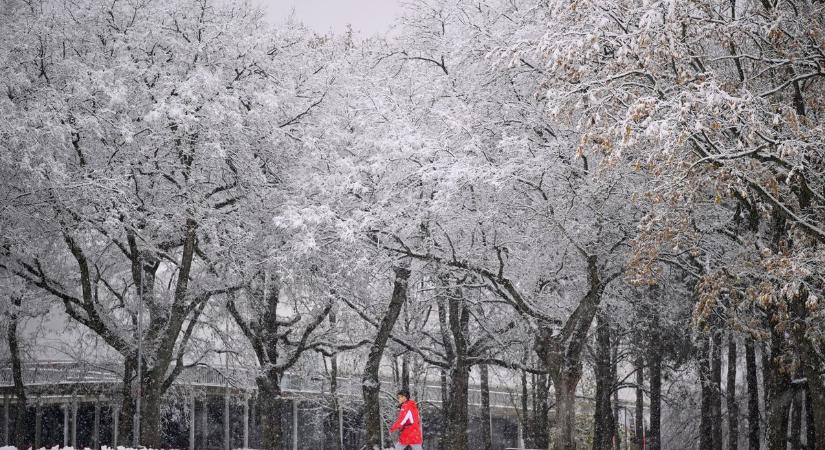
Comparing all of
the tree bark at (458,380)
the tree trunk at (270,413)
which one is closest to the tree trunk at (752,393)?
the tree bark at (458,380)

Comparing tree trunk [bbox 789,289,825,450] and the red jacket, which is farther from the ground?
tree trunk [bbox 789,289,825,450]

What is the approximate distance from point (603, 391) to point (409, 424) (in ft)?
50.2

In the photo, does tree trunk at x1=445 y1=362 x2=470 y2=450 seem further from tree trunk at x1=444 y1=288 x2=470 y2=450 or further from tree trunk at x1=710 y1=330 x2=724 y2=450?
tree trunk at x1=710 y1=330 x2=724 y2=450

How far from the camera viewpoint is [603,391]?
2870 centimetres

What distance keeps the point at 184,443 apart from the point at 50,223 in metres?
31.6

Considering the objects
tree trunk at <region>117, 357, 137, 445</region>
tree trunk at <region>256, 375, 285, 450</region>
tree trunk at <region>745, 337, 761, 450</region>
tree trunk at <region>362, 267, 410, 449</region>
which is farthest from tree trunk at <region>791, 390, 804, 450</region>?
tree trunk at <region>117, 357, 137, 445</region>

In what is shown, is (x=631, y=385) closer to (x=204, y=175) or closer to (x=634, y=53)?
(x=204, y=175)

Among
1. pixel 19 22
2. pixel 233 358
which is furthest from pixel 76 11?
pixel 233 358

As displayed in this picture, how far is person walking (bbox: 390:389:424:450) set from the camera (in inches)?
581

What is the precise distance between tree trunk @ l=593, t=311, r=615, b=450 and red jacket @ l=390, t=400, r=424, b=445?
12793 mm

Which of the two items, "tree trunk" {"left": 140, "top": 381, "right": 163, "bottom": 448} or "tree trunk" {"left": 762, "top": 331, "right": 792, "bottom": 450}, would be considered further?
"tree trunk" {"left": 140, "top": 381, "right": 163, "bottom": 448}

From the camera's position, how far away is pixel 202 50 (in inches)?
855

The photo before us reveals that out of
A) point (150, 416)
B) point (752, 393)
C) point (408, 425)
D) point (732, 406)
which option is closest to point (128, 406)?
point (150, 416)

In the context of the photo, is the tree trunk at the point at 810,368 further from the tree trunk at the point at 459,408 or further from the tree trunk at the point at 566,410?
the tree trunk at the point at 459,408
